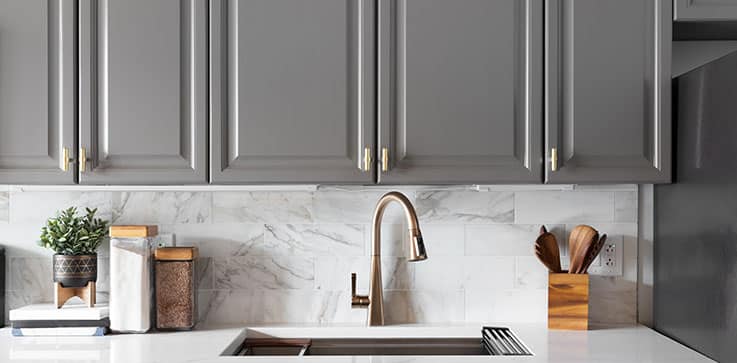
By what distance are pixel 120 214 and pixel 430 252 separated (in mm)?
1017

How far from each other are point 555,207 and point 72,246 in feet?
5.01

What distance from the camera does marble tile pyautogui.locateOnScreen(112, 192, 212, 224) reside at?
235 cm

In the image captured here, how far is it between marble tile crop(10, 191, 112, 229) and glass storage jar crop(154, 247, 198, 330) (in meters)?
0.30

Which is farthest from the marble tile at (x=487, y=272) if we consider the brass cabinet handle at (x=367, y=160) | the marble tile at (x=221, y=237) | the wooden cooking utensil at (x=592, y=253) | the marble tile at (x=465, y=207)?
the marble tile at (x=221, y=237)

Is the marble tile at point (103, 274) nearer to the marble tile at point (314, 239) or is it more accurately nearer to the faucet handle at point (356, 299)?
the marble tile at point (314, 239)

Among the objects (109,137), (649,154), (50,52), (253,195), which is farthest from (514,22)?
(50,52)

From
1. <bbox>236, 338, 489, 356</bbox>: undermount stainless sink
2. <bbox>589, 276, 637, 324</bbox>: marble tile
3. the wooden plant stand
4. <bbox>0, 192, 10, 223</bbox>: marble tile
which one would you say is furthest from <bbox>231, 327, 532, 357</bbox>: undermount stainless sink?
<bbox>0, 192, 10, 223</bbox>: marble tile

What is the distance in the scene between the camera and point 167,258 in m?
2.19

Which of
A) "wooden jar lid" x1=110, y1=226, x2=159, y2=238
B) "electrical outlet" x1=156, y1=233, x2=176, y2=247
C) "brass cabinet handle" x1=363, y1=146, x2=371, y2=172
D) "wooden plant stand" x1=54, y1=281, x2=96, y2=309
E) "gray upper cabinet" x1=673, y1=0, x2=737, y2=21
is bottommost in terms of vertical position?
"wooden plant stand" x1=54, y1=281, x2=96, y2=309

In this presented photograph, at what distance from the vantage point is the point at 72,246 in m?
2.20

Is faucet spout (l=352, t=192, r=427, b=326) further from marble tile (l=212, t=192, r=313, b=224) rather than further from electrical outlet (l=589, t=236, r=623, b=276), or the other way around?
electrical outlet (l=589, t=236, r=623, b=276)

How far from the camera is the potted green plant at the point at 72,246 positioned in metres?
2.17

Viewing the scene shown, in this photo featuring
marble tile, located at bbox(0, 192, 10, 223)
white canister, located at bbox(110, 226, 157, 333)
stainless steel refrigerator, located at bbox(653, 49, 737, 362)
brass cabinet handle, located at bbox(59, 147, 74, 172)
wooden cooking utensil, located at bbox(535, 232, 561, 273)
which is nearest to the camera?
stainless steel refrigerator, located at bbox(653, 49, 737, 362)

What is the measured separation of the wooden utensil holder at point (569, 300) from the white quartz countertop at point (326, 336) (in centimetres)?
5
